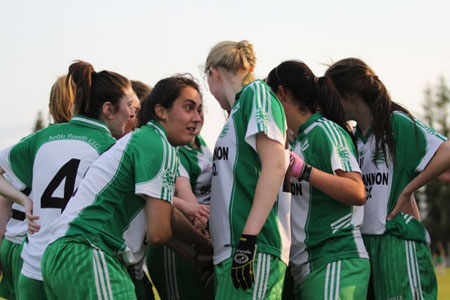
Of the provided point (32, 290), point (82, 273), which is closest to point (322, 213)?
point (82, 273)

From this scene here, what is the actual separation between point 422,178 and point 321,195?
0.86 meters

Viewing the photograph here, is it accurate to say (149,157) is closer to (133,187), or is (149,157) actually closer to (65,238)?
(133,187)

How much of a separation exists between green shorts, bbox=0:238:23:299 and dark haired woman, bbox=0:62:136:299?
0.80m

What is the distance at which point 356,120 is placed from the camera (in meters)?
5.71

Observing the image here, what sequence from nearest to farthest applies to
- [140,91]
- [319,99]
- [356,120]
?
1. [319,99]
2. [356,120]
3. [140,91]

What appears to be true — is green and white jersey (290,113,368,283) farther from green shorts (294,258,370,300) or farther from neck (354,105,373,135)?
neck (354,105,373,135)

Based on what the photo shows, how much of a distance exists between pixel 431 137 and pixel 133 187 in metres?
2.24

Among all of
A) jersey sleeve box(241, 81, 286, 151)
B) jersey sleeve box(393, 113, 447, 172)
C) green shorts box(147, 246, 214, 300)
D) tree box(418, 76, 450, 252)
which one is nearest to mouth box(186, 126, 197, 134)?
jersey sleeve box(241, 81, 286, 151)

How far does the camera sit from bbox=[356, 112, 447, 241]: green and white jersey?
17.9 ft

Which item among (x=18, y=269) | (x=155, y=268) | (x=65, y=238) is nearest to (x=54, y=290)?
(x=65, y=238)

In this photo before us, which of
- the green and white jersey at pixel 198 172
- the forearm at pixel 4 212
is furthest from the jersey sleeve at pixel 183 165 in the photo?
the forearm at pixel 4 212

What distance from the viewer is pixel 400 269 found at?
5.36m

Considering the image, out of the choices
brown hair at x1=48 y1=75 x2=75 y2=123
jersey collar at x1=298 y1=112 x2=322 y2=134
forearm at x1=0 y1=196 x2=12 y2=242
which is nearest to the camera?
jersey collar at x1=298 y1=112 x2=322 y2=134

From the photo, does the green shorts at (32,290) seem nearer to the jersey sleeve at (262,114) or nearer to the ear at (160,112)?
the ear at (160,112)
